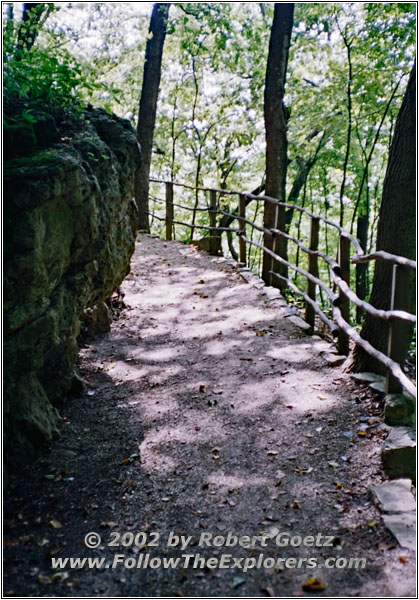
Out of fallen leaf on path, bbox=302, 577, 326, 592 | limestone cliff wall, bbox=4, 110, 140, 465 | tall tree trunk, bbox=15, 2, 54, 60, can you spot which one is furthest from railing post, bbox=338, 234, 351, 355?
tall tree trunk, bbox=15, 2, 54, 60

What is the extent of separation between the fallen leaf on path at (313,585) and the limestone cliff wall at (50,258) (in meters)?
1.96

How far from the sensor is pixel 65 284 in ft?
13.3

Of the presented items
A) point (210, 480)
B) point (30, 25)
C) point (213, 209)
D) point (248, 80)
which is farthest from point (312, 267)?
point (248, 80)

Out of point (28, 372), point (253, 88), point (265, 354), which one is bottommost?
point (265, 354)

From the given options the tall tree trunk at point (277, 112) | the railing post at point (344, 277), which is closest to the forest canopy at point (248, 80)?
the tall tree trunk at point (277, 112)

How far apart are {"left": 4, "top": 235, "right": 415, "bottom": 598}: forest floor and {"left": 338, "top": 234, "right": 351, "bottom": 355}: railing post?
0.28m

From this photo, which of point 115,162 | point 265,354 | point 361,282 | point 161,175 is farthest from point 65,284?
point 161,175

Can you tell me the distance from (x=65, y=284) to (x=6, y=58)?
1.69 metres

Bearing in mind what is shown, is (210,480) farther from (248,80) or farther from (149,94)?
(248,80)

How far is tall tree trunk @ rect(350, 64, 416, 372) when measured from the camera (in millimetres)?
3926

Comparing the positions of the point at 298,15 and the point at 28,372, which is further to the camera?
the point at 298,15

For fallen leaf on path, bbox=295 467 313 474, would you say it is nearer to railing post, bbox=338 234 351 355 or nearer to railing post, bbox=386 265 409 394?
railing post, bbox=386 265 409 394

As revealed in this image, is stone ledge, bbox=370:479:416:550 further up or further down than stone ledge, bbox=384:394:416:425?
further down

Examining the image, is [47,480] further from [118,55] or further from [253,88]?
[118,55]
